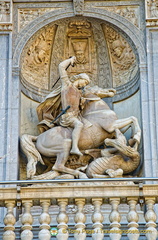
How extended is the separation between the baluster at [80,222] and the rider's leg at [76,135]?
2.29 meters

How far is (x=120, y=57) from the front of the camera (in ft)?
55.2

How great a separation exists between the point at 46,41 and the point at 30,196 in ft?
14.7

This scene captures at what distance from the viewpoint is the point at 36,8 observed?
16766mm

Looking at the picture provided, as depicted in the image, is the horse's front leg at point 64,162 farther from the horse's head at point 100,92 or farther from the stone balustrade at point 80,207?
the stone balustrade at point 80,207

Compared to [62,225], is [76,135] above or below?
above

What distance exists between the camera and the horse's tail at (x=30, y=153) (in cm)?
1545

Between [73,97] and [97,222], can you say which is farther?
[73,97]

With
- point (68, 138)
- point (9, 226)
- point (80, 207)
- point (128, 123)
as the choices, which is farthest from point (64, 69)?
point (9, 226)

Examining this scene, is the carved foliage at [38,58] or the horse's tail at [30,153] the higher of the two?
the carved foliage at [38,58]

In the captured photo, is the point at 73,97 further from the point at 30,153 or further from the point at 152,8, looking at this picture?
the point at 152,8

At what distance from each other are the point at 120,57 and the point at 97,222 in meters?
→ 4.65

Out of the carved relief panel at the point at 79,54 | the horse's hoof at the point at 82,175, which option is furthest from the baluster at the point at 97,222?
the carved relief panel at the point at 79,54

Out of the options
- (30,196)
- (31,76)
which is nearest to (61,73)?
(31,76)

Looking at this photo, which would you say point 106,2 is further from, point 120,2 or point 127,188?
point 127,188
